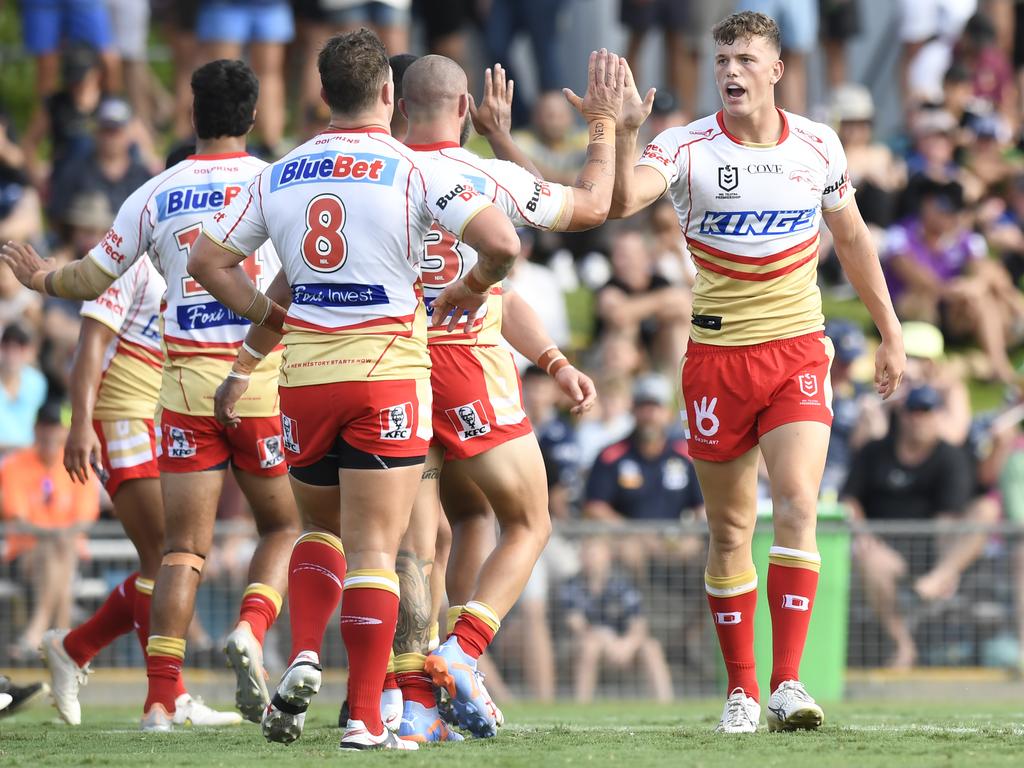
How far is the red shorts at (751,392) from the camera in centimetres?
738

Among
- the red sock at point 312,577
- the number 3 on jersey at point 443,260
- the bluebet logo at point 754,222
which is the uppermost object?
→ the bluebet logo at point 754,222

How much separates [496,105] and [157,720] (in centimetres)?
312

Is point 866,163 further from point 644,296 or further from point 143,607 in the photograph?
point 143,607

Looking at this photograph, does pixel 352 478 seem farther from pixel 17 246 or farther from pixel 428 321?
pixel 17 246

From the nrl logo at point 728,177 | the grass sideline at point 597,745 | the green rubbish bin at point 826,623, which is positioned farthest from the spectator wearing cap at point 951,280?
the nrl logo at point 728,177

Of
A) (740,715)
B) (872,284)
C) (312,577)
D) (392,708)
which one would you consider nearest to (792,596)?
(740,715)

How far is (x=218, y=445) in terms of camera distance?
801 cm

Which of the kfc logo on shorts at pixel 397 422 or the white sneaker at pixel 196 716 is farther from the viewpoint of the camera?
the white sneaker at pixel 196 716

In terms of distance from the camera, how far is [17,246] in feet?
25.9

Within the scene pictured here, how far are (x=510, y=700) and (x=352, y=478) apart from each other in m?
5.54

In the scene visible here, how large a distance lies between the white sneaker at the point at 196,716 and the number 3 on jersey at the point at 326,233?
2791 millimetres

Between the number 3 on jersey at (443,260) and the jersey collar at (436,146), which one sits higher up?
the jersey collar at (436,146)

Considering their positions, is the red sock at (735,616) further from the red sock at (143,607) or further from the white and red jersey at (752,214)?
the red sock at (143,607)

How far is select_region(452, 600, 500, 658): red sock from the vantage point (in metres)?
6.86
